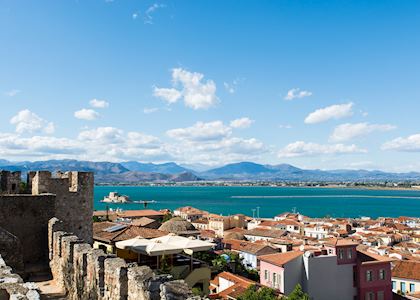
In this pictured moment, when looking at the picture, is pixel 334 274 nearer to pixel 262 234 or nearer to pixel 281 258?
pixel 281 258

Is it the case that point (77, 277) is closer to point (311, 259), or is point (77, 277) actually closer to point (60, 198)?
point (60, 198)

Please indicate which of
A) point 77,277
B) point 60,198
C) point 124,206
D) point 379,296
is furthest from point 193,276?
point 124,206

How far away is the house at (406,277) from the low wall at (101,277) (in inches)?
1842

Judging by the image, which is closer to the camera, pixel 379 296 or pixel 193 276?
pixel 193 276

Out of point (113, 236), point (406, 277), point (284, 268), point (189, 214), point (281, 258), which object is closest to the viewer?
point (113, 236)

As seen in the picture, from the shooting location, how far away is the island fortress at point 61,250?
19.1 ft

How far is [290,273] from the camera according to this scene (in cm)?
3738

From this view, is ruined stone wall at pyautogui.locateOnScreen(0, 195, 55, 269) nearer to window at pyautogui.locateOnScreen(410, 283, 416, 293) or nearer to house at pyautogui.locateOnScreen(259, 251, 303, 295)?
house at pyautogui.locateOnScreen(259, 251, 303, 295)

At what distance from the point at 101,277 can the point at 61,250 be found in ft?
12.2

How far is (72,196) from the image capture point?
14.0m

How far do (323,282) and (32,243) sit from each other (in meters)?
31.7

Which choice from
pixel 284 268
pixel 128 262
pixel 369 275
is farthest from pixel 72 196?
pixel 369 275

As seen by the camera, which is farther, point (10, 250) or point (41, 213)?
point (41, 213)

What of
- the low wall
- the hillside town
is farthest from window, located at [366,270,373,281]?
the low wall
